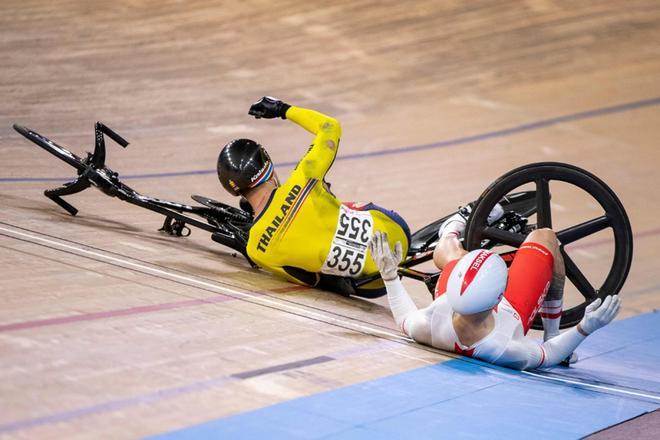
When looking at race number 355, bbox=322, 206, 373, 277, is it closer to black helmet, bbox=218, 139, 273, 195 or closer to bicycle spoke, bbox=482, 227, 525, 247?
black helmet, bbox=218, 139, 273, 195

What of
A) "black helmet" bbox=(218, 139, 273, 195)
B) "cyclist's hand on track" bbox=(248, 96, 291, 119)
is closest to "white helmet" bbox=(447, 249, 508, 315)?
"black helmet" bbox=(218, 139, 273, 195)

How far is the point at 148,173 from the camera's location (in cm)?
613

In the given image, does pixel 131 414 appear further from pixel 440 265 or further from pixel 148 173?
pixel 148 173

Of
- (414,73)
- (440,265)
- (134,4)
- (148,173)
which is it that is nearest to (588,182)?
(440,265)

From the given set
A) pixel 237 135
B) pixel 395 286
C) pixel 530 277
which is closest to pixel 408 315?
pixel 395 286

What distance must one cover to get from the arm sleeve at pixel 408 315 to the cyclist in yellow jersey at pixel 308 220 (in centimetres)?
53

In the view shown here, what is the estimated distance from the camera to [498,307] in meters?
3.34

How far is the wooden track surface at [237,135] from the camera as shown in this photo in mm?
2924

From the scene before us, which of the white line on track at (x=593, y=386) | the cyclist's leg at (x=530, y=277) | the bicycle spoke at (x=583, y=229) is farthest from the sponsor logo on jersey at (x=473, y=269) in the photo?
the bicycle spoke at (x=583, y=229)

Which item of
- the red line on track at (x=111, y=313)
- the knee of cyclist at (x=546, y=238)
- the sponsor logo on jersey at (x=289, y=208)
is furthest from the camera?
the sponsor logo on jersey at (x=289, y=208)

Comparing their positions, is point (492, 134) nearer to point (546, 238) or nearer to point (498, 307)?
point (546, 238)

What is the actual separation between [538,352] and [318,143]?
1.30m

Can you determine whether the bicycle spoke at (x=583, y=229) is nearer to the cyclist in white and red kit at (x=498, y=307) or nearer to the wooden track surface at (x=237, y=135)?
the cyclist in white and red kit at (x=498, y=307)

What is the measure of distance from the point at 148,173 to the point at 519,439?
3930 millimetres
